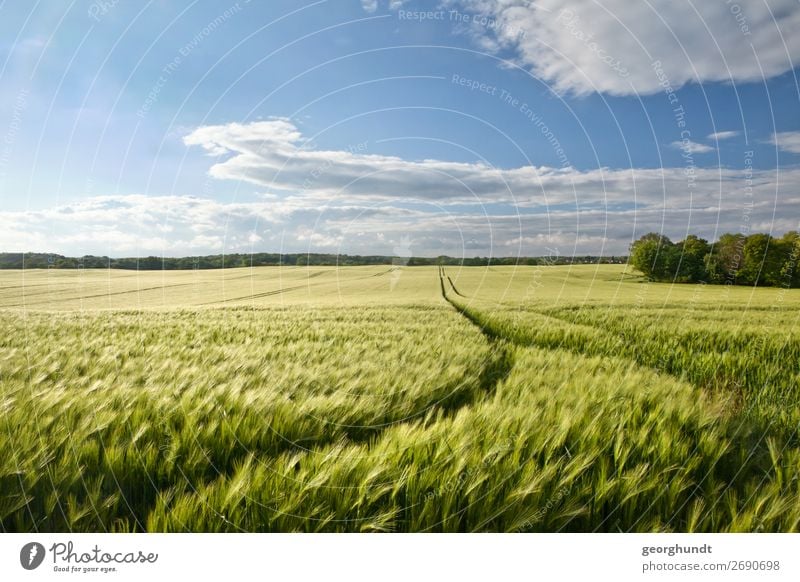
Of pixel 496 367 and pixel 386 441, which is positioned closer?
pixel 386 441

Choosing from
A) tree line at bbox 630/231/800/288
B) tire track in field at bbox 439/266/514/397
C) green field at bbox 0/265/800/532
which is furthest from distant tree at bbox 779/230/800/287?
tire track in field at bbox 439/266/514/397

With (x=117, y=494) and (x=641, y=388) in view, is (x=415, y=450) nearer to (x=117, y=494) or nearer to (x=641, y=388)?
(x=117, y=494)

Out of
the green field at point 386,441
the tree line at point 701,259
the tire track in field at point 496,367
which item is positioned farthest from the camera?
the tree line at point 701,259

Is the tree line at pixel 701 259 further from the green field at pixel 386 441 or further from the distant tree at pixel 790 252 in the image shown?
the green field at pixel 386 441

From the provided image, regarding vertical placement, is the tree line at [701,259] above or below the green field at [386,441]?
above

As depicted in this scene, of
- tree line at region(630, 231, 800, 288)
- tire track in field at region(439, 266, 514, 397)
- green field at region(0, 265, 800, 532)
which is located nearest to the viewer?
green field at region(0, 265, 800, 532)

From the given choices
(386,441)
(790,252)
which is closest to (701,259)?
(790,252)

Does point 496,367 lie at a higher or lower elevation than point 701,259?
lower

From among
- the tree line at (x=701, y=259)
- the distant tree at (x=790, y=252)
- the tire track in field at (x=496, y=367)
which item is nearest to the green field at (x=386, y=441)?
the tire track in field at (x=496, y=367)

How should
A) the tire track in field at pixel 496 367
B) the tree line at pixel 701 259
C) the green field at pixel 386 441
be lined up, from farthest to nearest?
the tree line at pixel 701 259 < the tire track in field at pixel 496 367 < the green field at pixel 386 441

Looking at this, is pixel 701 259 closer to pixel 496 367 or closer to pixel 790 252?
pixel 790 252

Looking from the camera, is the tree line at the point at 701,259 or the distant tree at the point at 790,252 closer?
the distant tree at the point at 790,252

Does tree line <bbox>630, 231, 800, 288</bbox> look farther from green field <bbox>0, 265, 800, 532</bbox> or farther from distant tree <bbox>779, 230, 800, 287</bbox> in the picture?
green field <bbox>0, 265, 800, 532</bbox>
